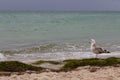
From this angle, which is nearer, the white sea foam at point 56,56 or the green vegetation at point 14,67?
the green vegetation at point 14,67

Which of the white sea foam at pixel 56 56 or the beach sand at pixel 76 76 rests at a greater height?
the white sea foam at pixel 56 56

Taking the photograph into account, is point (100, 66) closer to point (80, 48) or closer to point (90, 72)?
point (90, 72)

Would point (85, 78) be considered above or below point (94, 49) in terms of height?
below

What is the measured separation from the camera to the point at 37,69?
13.4 metres

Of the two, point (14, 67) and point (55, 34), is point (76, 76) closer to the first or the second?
point (14, 67)

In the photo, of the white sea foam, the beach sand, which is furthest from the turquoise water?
Answer: the beach sand

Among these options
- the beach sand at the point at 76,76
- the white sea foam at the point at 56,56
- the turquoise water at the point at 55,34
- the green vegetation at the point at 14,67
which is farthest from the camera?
the turquoise water at the point at 55,34

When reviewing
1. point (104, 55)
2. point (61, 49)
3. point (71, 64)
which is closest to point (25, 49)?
point (61, 49)

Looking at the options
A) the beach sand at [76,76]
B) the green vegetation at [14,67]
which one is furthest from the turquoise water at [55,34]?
the beach sand at [76,76]

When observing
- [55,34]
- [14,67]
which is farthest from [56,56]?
[55,34]

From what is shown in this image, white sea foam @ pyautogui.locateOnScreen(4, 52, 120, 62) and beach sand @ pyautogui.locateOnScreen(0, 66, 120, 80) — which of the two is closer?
beach sand @ pyautogui.locateOnScreen(0, 66, 120, 80)

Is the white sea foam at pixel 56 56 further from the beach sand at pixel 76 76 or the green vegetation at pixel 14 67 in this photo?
the beach sand at pixel 76 76

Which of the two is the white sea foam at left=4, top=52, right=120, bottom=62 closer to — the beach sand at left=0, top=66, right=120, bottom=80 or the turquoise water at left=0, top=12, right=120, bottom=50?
the turquoise water at left=0, top=12, right=120, bottom=50

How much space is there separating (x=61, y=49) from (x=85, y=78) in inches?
506
